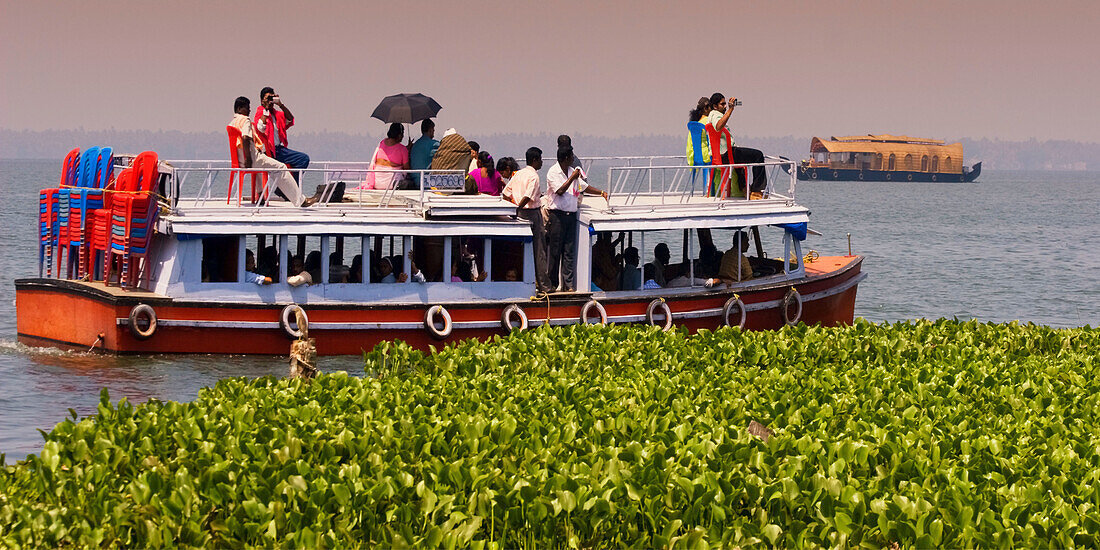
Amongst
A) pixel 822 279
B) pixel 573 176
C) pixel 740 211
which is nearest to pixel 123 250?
pixel 573 176

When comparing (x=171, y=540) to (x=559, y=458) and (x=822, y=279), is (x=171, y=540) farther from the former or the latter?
(x=822, y=279)

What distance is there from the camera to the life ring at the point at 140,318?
1753 cm

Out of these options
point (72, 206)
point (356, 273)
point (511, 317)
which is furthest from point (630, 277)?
point (72, 206)

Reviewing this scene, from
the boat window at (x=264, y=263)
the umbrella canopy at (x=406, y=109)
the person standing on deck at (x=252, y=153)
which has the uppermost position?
the umbrella canopy at (x=406, y=109)

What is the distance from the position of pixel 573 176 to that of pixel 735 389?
7.09m

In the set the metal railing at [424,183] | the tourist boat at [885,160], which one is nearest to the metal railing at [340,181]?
the metal railing at [424,183]

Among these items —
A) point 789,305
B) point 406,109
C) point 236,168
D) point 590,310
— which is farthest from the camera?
point 406,109

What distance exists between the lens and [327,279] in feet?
59.6

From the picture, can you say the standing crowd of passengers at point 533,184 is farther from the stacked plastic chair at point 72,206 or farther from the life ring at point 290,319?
the stacked plastic chair at point 72,206

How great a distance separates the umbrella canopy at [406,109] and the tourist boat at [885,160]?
121 metres

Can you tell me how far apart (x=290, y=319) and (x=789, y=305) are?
779 cm

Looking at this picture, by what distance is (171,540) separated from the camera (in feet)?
24.2

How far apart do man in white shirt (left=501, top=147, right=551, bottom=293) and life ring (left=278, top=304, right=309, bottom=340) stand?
3.47m

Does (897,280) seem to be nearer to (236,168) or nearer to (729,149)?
(729,149)
